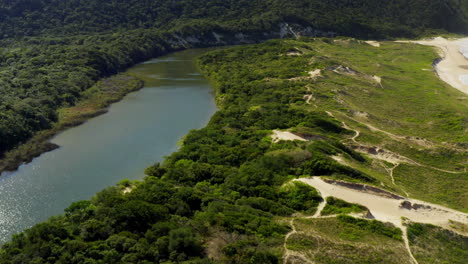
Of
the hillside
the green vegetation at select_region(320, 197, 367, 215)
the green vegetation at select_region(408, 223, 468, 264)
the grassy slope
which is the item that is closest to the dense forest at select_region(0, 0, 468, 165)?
the hillside

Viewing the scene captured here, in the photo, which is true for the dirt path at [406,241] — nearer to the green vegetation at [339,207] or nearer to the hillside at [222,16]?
the green vegetation at [339,207]

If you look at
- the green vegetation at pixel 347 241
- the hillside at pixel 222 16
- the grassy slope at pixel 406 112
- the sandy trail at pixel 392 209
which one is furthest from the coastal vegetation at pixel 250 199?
the hillside at pixel 222 16

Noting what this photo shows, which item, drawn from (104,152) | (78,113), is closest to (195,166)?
(104,152)

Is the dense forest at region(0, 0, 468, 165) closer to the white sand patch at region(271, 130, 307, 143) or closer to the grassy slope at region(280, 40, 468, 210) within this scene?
the white sand patch at region(271, 130, 307, 143)

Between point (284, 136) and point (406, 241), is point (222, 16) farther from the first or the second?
point (406, 241)

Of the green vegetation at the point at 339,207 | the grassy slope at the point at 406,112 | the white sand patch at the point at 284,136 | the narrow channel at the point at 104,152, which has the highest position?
the white sand patch at the point at 284,136

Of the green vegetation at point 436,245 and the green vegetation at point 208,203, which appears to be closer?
the green vegetation at point 208,203
